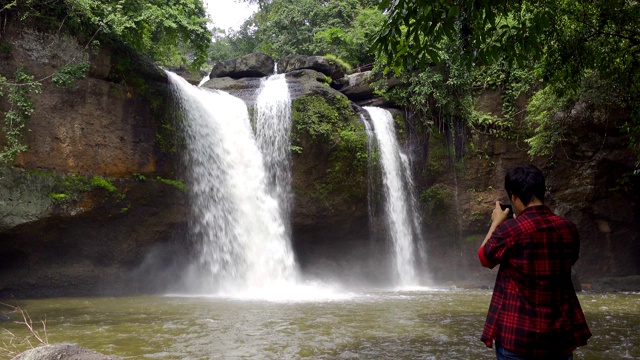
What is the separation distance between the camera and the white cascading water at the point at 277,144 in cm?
1378

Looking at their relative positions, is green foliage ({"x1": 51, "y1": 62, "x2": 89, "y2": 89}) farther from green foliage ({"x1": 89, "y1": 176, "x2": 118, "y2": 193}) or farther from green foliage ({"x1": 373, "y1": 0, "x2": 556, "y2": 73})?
green foliage ({"x1": 373, "y1": 0, "x2": 556, "y2": 73})

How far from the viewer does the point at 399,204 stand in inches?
602

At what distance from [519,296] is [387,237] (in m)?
12.9

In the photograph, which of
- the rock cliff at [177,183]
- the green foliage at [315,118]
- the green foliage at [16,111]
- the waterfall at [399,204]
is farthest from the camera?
the waterfall at [399,204]

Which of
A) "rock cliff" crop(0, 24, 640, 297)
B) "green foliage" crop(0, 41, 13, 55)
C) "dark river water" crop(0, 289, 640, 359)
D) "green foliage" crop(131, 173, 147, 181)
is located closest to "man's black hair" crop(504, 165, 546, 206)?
"dark river water" crop(0, 289, 640, 359)

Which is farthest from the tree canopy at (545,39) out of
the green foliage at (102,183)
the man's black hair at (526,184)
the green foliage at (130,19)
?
the green foliage at (130,19)

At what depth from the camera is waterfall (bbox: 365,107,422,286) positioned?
15.1 meters

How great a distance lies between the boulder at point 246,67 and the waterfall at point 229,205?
13.6 ft

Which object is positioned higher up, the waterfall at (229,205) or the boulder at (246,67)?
the boulder at (246,67)

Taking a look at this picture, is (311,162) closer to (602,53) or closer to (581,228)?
(581,228)

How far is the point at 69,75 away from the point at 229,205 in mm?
4783

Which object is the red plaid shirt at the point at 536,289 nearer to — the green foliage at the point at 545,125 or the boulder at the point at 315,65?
the green foliage at the point at 545,125

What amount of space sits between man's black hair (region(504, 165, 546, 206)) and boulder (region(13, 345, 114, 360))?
11.6ft

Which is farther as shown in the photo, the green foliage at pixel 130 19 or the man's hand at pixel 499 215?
the green foliage at pixel 130 19
